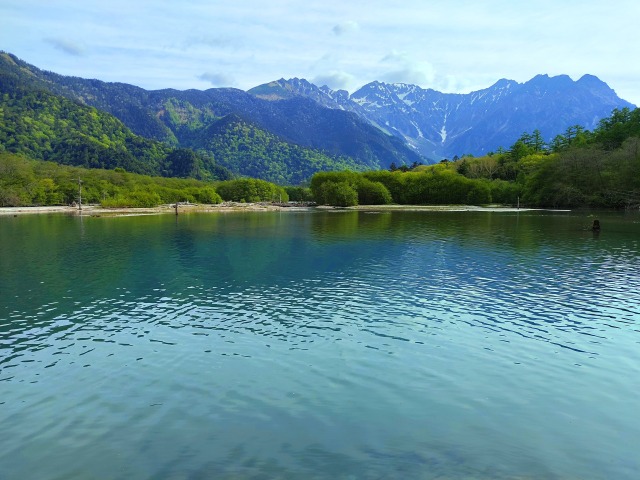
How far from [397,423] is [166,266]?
126 ft

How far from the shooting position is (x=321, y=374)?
19719mm

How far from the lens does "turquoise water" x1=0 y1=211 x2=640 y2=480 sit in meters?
13.5

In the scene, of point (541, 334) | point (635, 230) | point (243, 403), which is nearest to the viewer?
point (243, 403)

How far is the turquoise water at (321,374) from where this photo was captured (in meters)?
13.5

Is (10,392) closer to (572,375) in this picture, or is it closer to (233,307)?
(233,307)

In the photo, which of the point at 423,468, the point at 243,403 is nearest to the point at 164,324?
the point at 243,403

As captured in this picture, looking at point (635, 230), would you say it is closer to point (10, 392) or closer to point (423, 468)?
point (423, 468)

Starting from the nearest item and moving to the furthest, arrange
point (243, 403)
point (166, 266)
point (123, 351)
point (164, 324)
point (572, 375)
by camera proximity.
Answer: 1. point (243, 403)
2. point (572, 375)
3. point (123, 351)
4. point (164, 324)
5. point (166, 266)

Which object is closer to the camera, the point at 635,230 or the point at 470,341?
the point at 470,341

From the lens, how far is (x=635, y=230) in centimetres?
8062

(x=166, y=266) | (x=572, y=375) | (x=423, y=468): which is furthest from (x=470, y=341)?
(x=166, y=266)

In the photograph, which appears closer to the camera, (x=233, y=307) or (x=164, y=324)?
(x=164, y=324)

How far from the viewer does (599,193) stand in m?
150

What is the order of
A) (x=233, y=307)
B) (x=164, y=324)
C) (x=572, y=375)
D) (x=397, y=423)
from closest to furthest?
(x=397, y=423)
(x=572, y=375)
(x=164, y=324)
(x=233, y=307)
